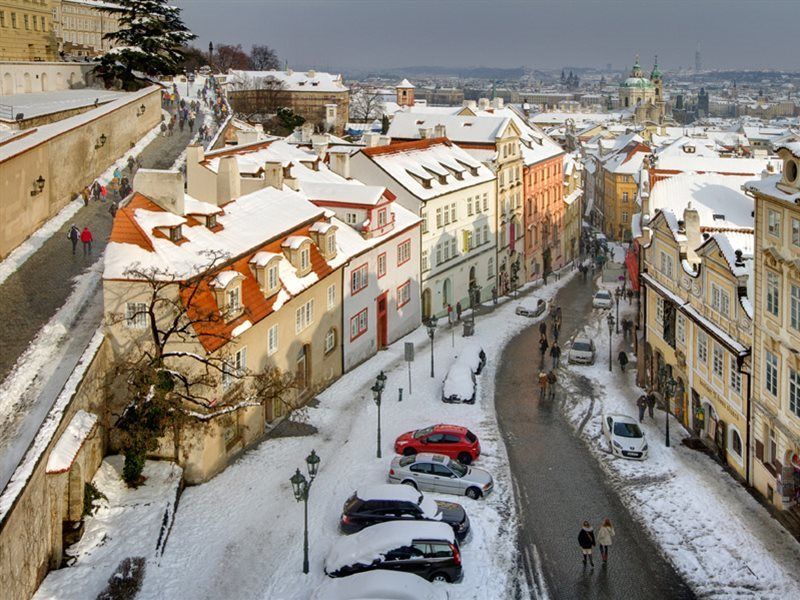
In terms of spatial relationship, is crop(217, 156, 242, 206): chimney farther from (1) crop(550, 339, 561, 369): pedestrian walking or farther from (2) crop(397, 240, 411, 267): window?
(1) crop(550, 339, 561, 369): pedestrian walking

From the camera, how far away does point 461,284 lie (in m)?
59.7

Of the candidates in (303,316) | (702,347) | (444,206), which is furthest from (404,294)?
(702,347)

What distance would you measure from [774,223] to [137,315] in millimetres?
20516

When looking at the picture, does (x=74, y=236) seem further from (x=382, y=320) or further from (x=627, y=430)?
(x=627, y=430)

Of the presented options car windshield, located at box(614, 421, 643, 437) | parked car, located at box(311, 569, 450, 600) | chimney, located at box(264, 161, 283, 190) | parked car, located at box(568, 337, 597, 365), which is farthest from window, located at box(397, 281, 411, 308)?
parked car, located at box(311, 569, 450, 600)

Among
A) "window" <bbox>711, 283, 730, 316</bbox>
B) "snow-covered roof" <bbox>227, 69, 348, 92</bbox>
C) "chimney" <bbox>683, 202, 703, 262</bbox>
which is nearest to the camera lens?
"window" <bbox>711, 283, 730, 316</bbox>

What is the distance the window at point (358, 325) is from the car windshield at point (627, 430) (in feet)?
43.9

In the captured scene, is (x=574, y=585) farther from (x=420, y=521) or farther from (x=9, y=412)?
(x=9, y=412)

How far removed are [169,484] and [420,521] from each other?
Result: 830cm

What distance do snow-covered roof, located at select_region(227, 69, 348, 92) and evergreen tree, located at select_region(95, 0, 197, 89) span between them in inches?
1762

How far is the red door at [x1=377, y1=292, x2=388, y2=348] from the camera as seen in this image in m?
46.6

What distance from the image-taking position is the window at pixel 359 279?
42500mm

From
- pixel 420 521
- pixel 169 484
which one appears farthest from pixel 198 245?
pixel 420 521

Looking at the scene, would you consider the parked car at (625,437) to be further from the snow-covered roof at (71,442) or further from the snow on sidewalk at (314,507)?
the snow-covered roof at (71,442)
